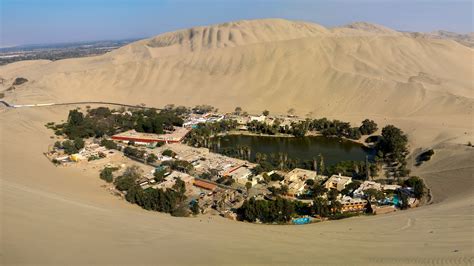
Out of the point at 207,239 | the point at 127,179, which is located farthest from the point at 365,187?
the point at 127,179

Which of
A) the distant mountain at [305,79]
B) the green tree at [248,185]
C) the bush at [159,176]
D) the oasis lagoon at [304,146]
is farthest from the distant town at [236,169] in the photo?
the distant mountain at [305,79]

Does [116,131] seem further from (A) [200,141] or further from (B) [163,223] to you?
(B) [163,223]

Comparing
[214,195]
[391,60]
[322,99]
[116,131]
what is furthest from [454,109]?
[116,131]

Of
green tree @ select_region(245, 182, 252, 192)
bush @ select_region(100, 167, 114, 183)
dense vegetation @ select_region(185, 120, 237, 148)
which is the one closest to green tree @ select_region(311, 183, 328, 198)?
green tree @ select_region(245, 182, 252, 192)

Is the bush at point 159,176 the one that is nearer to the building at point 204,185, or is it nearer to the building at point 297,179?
the building at point 204,185

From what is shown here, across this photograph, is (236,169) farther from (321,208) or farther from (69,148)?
(69,148)

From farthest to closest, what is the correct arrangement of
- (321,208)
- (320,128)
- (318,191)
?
(320,128) → (318,191) → (321,208)
